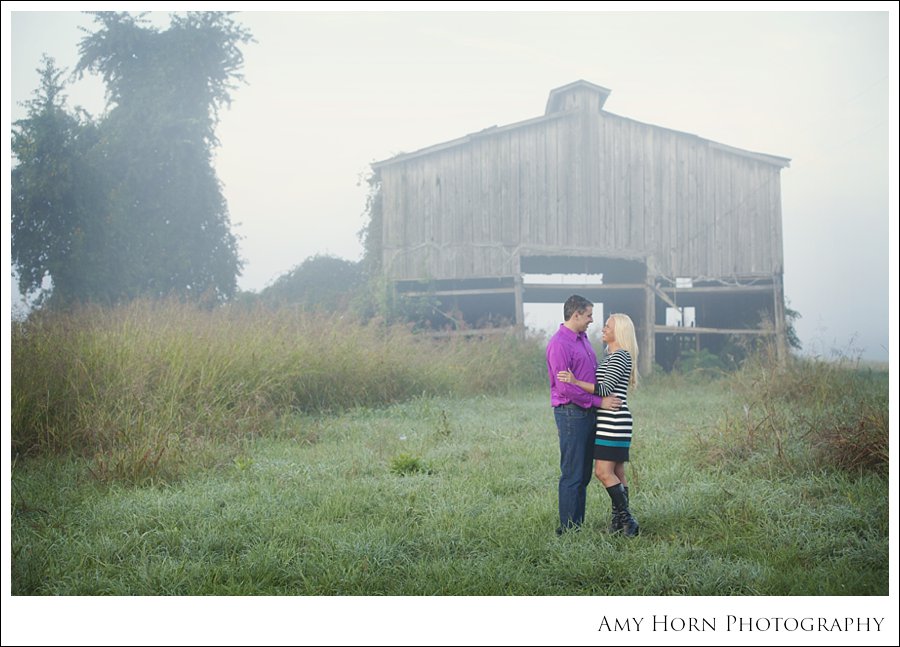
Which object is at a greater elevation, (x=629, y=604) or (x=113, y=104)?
(x=113, y=104)

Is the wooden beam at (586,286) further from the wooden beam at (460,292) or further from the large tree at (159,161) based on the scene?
the large tree at (159,161)

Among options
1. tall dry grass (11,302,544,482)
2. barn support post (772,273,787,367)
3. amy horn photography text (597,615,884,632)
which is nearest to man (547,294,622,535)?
amy horn photography text (597,615,884,632)

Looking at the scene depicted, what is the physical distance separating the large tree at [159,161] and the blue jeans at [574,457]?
570 inches

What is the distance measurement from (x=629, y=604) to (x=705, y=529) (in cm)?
105

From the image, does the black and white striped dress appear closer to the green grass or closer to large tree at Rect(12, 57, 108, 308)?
the green grass

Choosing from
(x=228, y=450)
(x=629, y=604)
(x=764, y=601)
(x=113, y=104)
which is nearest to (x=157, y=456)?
(x=228, y=450)

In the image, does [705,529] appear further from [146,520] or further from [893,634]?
[146,520]

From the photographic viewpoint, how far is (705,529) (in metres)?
4.08

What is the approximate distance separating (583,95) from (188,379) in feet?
31.8

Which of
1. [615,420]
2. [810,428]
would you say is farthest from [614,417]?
[810,428]

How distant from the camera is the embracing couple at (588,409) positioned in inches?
154

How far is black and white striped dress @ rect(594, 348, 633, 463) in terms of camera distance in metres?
3.89

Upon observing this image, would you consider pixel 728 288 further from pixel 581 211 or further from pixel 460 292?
pixel 460 292

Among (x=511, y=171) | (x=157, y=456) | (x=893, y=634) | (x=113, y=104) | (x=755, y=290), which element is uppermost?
(x=113, y=104)
